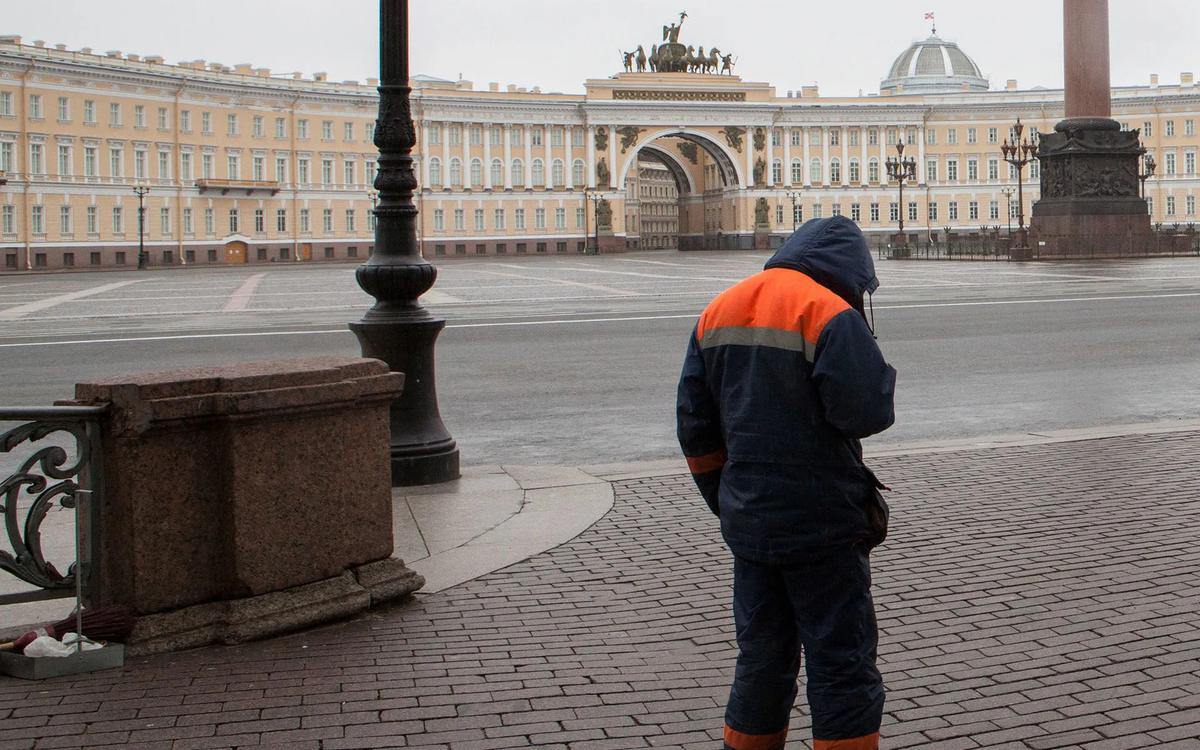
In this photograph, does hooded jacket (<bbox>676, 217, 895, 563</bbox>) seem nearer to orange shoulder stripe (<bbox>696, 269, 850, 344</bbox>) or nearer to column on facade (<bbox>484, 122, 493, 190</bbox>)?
orange shoulder stripe (<bbox>696, 269, 850, 344</bbox>)

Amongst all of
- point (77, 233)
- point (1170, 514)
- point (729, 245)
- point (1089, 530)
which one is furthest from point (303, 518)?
point (729, 245)

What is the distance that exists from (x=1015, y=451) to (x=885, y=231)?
10790 cm

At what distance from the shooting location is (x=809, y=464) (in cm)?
361

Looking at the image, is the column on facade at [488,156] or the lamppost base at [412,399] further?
the column on facade at [488,156]

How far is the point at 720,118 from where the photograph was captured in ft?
365

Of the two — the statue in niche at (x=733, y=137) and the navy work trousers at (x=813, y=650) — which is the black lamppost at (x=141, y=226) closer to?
the statue in niche at (x=733, y=137)

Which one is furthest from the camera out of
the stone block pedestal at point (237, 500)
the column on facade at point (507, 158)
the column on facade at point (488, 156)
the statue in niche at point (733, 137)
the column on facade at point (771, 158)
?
the column on facade at point (771, 158)

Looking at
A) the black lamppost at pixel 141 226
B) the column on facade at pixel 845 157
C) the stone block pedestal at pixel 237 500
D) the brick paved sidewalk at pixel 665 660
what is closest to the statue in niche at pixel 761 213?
the column on facade at pixel 845 157

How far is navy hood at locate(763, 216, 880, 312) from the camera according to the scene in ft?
12.0

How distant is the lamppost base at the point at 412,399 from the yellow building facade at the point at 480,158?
2969 inches

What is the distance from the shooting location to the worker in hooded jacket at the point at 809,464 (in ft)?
11.6

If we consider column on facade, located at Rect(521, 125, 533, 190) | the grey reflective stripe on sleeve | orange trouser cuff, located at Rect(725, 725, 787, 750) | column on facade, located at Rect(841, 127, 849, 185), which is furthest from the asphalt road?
column on facade, located at Rect(841, 127, 849, 185)

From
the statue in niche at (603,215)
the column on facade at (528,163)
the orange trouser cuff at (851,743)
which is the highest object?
the column on facade at (528,163)

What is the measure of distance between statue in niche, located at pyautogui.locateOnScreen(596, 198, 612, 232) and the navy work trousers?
4119 inches
